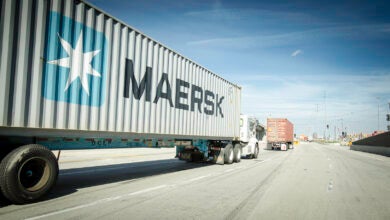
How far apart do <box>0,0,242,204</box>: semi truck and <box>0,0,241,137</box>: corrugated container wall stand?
0.02 meters

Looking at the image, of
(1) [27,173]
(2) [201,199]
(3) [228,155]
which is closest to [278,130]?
(3) [228,155]

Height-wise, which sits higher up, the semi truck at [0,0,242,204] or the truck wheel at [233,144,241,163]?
the semi truck at [0,0,242,204]

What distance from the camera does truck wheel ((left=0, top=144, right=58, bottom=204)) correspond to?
523cm

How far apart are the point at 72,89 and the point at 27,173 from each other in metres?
1.97

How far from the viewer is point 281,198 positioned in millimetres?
6875

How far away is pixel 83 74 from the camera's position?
22.5ft

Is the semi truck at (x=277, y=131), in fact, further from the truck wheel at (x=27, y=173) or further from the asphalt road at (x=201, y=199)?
the truck wheel at (x=27, y=173)

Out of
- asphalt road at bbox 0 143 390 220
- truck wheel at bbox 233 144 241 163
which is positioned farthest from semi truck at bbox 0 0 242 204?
truck wheel at bbox 233 144 241 163

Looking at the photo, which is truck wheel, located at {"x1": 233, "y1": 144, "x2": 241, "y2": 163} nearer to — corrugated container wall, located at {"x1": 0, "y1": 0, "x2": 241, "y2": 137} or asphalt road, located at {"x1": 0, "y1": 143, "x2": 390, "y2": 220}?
corrugated container wall, located at {"x1": 0, "y1": 0, "x2": 241, "y2": 137}

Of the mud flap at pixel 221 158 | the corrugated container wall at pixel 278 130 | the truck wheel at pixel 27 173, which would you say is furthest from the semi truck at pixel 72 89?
the corrugated container wall at pixel 278 130

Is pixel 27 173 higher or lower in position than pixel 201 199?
higher

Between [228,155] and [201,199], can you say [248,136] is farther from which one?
[201,199]

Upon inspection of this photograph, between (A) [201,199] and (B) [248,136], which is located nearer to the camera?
(A) [201,199]

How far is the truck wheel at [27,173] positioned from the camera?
523cm
